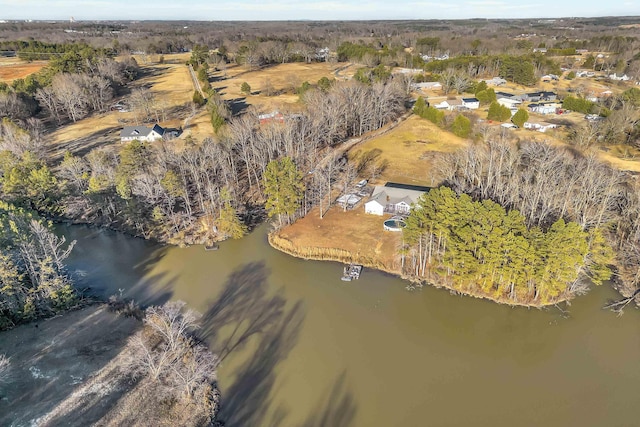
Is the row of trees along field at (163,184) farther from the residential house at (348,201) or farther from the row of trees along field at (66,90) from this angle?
the row of trees along field at (66,90)

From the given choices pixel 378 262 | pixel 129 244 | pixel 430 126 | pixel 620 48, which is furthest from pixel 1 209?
pixel 620 48

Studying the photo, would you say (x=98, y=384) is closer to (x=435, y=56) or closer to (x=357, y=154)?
(x=357, y=154)

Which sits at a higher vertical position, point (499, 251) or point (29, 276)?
point (499, 251)

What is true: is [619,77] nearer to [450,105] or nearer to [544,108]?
[544,108]

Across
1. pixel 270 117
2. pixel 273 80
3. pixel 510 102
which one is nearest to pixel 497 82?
pixel 510 102

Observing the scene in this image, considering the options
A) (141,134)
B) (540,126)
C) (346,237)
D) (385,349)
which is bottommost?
(385,349)
